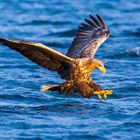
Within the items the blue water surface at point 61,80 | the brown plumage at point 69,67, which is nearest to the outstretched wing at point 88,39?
the brown plumage at point 69,67

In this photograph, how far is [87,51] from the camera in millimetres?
13172

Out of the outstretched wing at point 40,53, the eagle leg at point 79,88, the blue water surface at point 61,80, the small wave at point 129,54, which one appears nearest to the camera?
the blue water surface at point 61,80

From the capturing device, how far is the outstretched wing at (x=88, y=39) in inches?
520

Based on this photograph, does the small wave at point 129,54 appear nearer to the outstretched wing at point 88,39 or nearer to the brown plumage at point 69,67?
the outstretched wing at point 88,39

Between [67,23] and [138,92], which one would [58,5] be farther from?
[138,92]

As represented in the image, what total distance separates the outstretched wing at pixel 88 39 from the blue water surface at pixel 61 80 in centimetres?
81

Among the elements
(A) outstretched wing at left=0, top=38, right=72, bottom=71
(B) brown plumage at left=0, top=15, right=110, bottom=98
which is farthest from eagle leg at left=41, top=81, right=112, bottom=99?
(A) outstretched wing at left=0, top=38, right=72, bottom=71

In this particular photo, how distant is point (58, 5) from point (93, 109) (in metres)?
12.9

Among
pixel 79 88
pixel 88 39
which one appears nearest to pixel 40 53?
pixel 79 88

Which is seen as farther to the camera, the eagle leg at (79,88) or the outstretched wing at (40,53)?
the eagle leg at (79,88)

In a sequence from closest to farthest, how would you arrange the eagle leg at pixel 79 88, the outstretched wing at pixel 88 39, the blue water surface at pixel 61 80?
the blue water surface at pixel 61 80
the eagle leg at pixel 79 88
the outstretched wing at pixel 88 39

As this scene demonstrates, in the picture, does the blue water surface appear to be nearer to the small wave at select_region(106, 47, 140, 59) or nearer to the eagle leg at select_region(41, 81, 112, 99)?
the small wave at select_region(106, 47, 140, 59)

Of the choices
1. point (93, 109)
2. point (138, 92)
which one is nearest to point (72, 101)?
point (93, 109)

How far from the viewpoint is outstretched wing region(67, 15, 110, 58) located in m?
13.2
